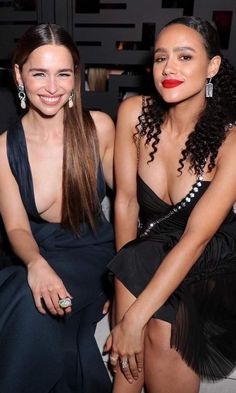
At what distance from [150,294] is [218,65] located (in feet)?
2.70

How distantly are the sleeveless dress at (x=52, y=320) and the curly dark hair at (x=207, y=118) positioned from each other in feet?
1.56

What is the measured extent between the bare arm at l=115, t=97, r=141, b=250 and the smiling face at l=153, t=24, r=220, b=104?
0.75ft

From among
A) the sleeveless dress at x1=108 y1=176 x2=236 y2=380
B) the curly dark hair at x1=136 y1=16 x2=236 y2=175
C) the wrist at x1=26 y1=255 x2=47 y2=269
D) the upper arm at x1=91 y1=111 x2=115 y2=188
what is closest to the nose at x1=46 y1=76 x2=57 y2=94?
the upper arm at x1=91 y1=111 x2=115 y2=188

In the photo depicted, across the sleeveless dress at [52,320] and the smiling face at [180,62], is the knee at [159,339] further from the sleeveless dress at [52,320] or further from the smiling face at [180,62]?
the smiling face at [180,62]

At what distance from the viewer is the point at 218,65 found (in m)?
1.46

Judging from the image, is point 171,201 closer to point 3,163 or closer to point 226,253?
point 226,253

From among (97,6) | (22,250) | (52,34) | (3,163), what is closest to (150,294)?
(22,250)

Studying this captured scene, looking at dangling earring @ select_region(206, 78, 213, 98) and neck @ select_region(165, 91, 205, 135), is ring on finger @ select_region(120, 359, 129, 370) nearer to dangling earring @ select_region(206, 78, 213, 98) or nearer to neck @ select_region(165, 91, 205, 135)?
neck @ select_region(165, 91, 205, 135)

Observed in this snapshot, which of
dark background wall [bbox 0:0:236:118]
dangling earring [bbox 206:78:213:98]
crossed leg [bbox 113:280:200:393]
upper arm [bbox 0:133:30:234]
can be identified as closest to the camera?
crossed leg [bbox 113:280:200:393]

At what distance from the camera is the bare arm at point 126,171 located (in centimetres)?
164

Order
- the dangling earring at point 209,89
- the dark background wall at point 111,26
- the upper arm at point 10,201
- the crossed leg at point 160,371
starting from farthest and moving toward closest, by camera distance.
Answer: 1. the dark background wall at point 111,26
2. the upper arm at point 10,201
3. the dangling earring at point 209,89
4. the crossed leg at point 160,371

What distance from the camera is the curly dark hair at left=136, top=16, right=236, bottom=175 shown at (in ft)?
4.68

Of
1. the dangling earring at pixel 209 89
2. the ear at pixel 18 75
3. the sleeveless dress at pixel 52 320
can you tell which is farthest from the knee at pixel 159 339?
the ear at pixel 18 75

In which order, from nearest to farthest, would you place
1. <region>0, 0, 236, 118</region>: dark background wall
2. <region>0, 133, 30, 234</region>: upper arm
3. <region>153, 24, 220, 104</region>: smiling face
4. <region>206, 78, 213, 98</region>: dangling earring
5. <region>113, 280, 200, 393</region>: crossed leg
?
<region>113, 280, 200, 393</region>: crossed leg
<region>153, 24, 220, 104</region>: smiling face
<region>206, 78, 213, 98</region>: dangling earring
<region>0, 133, 30, 234</region>: upper arm
<region>0, 0, 236, 118</region>: dark background wall
